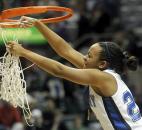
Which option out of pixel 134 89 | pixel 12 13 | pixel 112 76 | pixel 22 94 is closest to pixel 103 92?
pixel 112 76

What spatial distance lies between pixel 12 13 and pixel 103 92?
A: 1.14 meters

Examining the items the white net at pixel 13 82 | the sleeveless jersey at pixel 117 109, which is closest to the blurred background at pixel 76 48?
the white net at pixel 13 82

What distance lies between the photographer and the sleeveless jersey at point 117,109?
4543 millimetres

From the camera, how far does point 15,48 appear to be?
4.52 meters

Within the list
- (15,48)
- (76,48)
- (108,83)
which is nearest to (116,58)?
(108,83)

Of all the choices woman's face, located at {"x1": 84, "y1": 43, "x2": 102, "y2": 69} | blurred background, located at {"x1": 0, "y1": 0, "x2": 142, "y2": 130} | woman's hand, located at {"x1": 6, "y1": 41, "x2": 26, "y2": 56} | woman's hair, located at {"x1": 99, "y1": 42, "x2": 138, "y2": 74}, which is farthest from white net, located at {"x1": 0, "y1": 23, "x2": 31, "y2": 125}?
blurred background, located at {"x1": 0, "y1": 0, "x2": 142, "y2": 130}

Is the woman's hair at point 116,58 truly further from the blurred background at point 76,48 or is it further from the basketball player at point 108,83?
the blurred background at point 76,48

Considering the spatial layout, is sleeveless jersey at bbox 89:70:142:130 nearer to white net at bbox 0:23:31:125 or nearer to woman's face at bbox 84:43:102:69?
woman's face at bbox 84:43:102:69

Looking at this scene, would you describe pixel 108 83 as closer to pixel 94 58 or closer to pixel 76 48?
pixel 94 58

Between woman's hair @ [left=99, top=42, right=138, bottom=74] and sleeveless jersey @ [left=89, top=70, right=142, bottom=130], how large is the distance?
0.07 metres

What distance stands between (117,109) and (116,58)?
423mm

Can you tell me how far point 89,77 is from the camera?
4.45m

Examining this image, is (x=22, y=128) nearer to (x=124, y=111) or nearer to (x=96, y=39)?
(x=96, y=39)

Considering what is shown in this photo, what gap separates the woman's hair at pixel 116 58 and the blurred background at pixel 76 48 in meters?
3.04
